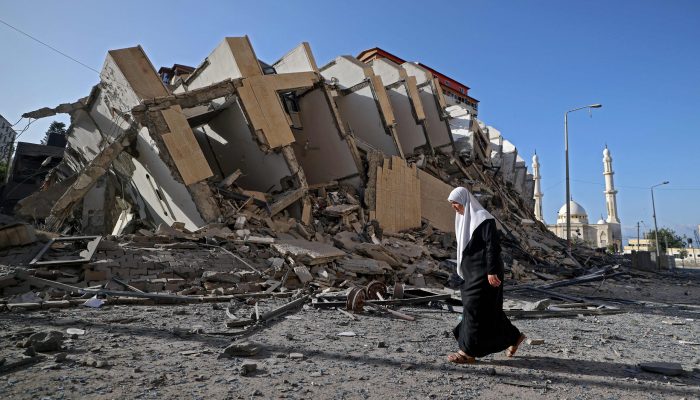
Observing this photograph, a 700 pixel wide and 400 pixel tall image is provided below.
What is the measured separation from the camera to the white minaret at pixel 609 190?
53344 mm

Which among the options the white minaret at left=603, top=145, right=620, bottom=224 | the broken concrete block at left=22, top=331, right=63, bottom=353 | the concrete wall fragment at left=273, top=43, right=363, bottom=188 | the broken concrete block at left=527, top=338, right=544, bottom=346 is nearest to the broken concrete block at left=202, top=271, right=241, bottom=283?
the broken concrete block at left=22, top=331, right=63, bottom=353

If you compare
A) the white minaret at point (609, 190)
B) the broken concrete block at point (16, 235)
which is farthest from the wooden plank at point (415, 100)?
the white minaret at point (609, 190)

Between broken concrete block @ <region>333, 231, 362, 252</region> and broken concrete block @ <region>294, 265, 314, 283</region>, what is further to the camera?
broken concrete block @ <region>333, 231, 362, 252</region>

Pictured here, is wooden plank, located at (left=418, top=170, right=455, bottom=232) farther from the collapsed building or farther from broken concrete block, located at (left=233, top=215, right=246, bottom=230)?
broken concrete block, located at (left=233, top=215, right=246, bottom=230)

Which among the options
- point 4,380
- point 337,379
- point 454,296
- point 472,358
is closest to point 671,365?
point 472,358

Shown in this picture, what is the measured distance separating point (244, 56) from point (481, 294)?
32.5 feet

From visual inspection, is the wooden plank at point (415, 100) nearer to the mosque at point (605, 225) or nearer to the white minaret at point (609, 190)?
the mosque at point (605, 225)

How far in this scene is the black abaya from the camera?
3.26m

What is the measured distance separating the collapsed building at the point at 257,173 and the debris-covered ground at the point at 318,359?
110 inches

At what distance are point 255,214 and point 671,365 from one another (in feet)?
28.9

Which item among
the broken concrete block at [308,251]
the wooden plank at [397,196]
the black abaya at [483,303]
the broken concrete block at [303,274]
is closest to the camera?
the black abaya at [483,303]

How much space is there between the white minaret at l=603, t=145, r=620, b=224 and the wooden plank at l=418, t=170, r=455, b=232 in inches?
1884

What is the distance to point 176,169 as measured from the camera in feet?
31.2

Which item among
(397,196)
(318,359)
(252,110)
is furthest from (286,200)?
(318,359)
